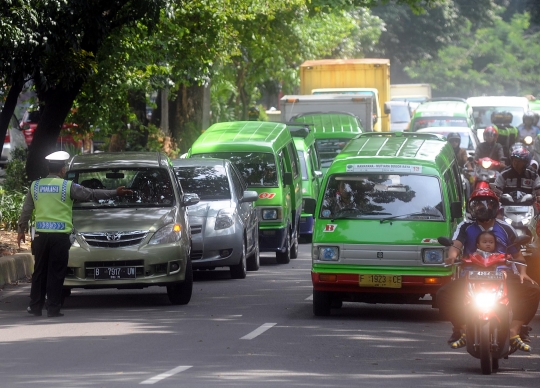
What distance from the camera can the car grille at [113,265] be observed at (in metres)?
13.9

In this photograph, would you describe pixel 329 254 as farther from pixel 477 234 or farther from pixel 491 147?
pixel 491 147

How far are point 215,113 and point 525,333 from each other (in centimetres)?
3187

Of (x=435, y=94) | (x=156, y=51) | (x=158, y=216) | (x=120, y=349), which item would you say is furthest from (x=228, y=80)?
(x=435, y=94)

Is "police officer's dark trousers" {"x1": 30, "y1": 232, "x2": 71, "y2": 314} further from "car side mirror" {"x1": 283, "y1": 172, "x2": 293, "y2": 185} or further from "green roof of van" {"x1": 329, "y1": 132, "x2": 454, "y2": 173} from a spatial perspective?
"car side mirror" {"x1": 283, "y1": 172, "x2": 293, "y2": 185}

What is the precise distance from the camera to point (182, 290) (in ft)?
47.4

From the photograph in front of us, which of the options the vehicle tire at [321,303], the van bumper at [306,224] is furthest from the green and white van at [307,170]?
the vehicle tire at [321,303]

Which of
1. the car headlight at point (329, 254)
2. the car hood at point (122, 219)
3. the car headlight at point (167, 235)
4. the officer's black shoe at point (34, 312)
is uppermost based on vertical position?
the car hood at point (122, 219)

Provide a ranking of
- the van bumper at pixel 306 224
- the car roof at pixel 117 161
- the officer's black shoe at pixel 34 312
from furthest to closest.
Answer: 1. the van bumper at pixel 306 224
2. the car roof at pixel 117 161
3. the officer's black shoe at pixel 34 312

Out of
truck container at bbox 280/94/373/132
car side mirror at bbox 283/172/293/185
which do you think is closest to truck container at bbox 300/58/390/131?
truck container at bbox 280/94/373/132

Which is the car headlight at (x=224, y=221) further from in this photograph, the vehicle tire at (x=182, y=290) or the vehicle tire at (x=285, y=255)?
the vehicle tire at (x=285, y=255)

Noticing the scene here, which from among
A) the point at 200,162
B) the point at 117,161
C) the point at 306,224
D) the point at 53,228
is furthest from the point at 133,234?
the point at 306,224

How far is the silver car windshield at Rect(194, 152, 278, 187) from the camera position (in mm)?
19781

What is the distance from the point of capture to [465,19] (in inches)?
2820

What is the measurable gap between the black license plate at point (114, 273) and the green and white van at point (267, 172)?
5804 millimetres
